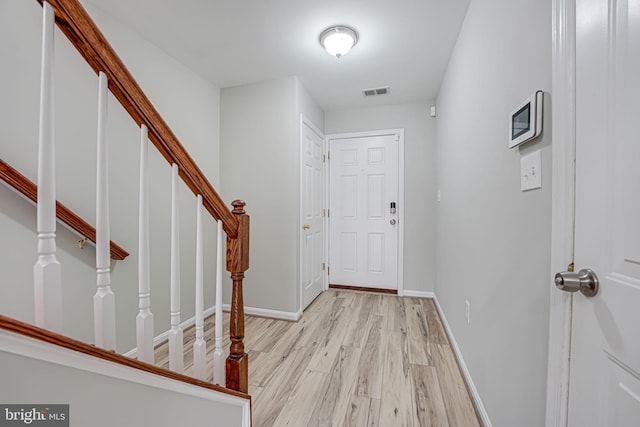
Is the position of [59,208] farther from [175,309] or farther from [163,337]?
[163,337]

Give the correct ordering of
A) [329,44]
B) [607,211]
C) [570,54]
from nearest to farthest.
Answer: [607,211] → [570,54] → [329,44]

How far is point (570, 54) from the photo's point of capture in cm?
71

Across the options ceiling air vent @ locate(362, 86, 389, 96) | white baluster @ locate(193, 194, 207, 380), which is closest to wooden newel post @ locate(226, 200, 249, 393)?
white baluster @ locate(193, 194, 207, 380)

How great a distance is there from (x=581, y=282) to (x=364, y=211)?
112 inches

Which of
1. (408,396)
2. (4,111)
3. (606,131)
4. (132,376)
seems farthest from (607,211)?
(4,111)

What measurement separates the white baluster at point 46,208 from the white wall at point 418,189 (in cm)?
319

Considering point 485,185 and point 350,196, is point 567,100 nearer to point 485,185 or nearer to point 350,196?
point 485,185

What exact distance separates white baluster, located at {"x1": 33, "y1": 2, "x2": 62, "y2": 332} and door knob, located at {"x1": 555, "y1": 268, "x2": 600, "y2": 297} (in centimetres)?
121

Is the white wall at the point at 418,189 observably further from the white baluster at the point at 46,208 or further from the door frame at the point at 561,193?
the white baluster at the point at 46,208

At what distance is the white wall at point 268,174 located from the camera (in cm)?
263

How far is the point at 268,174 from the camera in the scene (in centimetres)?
271

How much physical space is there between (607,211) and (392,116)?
3.00 m

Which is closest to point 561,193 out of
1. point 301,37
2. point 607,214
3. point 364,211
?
point 607,214

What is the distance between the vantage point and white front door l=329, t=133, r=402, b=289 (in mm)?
3371
